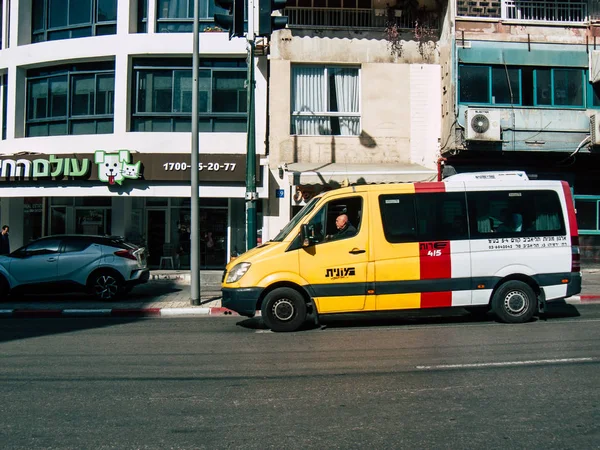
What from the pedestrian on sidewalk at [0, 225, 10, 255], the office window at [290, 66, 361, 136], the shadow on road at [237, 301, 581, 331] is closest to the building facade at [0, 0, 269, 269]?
the office window at [290, 66, 361, 136]

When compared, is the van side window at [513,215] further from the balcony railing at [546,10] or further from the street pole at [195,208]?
the balcony railing at [546,10]

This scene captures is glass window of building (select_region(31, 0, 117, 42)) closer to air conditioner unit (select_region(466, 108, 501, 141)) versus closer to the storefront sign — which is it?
the storefront sign

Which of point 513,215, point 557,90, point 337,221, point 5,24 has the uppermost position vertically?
point 5,24

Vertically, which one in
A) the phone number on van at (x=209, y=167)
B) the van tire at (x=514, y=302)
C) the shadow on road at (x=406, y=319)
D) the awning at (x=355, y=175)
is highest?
the phone number on van at (x=209, y=167)

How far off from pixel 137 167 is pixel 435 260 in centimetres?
1123

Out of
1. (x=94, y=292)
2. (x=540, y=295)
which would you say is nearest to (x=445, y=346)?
(x=540, y=295)

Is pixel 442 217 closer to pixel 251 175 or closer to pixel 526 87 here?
pixel 251 175

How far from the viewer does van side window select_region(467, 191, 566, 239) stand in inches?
382

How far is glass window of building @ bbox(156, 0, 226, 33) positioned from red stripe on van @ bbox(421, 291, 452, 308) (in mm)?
13585

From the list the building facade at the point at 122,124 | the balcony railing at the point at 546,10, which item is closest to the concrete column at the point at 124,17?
the building facade at the point at 122,124

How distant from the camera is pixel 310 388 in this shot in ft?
19.5

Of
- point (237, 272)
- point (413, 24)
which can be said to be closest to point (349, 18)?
point (413, 24)

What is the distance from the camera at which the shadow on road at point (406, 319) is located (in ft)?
33.1

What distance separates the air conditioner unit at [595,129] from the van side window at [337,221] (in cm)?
1118
